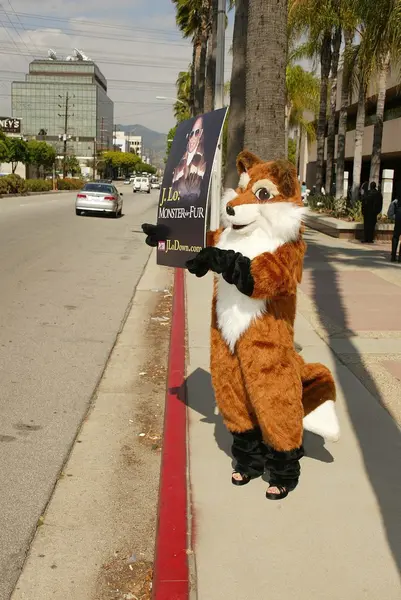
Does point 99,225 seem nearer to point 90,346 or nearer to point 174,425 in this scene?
point 90,346

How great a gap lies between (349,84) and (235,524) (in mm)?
26300

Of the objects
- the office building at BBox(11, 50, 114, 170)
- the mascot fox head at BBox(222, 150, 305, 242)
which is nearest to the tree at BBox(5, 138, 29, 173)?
the mascot fox head at BBox(222, 150, 305, 242)

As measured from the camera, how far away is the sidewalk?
3031 millimetres

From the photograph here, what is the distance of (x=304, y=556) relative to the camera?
3219mm

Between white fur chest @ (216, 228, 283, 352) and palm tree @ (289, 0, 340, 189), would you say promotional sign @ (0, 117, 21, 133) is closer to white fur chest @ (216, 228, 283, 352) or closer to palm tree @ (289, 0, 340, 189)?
palm tree @ (289, 0, 340, 189)

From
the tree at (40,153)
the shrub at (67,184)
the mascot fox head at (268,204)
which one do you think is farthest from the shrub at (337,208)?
the tree at (40,153)

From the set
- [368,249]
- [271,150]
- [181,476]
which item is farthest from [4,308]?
[368,249]

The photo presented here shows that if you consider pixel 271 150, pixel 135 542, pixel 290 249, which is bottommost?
pixel 135 542

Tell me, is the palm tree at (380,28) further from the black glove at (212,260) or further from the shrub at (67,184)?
the shrub at (67,184)

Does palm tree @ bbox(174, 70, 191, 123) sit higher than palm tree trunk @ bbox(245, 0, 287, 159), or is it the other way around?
palm tree @ bbox(174, 70, 191, 123)

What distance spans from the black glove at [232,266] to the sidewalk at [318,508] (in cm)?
119

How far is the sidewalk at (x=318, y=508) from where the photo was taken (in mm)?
3031

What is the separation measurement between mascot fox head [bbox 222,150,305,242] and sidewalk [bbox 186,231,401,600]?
1.47 metres

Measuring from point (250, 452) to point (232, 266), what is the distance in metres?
1.11
